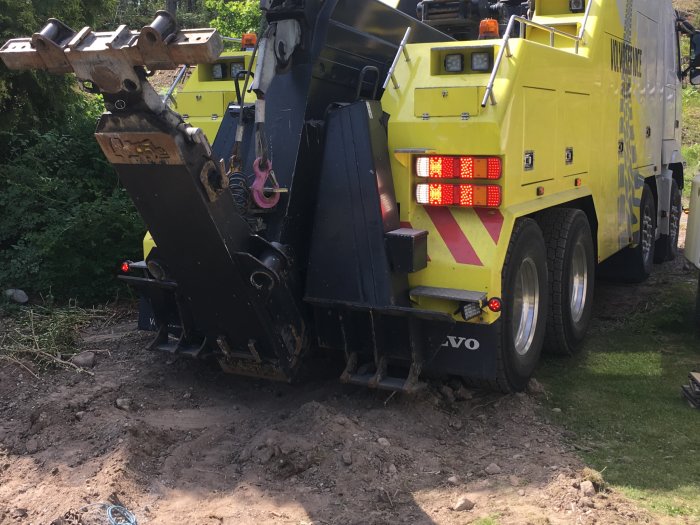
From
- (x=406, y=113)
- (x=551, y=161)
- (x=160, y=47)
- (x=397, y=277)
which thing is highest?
(x=160, y=47)

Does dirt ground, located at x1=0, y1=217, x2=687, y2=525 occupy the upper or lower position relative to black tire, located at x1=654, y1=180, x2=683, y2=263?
lower

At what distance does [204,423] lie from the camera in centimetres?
434

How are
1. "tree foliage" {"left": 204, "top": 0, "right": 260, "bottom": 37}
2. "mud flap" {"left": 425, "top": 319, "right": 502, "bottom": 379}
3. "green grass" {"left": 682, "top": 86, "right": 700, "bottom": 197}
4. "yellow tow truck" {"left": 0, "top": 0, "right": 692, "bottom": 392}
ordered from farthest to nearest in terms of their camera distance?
"green grass" {"left": 682, "top": 86, "right": 700, "bottom": 197} < "tree foliage" {"left": 204, "top": 0, "right": 260, "bottom": 37} < "mud flap" {"left": 425, "top": 319, "right": 502, "bottom": 379} < "yellow tow truck" {"left": 0, "top": 0, "right": 692, "bottom": 392}

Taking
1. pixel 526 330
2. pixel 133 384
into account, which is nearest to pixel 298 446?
pixel 133 384

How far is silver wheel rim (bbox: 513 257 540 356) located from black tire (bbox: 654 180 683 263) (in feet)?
14.0

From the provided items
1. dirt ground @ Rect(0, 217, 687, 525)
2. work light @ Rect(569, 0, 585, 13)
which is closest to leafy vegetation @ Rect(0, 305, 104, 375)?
dirt ground @ Rect(0, 217, 687, 525)

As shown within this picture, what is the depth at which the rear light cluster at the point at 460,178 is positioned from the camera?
4.12 m

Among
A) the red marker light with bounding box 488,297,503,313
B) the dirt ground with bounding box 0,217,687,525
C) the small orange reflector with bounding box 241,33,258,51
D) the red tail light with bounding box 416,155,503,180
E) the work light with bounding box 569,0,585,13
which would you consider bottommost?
the dirt ground with bounding box 0,217,687,525

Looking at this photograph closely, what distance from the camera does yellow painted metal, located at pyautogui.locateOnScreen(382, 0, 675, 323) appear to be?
13.6 feet

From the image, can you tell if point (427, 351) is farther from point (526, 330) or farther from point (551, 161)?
point (551, 161)

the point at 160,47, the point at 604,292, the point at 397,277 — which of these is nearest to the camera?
the point at 160,47

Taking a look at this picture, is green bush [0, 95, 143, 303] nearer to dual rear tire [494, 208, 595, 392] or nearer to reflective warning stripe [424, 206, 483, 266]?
reflective warning stripe [424, 206, 483, 266]

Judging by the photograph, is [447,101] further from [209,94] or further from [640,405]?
[640,405]

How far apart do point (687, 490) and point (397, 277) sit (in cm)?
170
